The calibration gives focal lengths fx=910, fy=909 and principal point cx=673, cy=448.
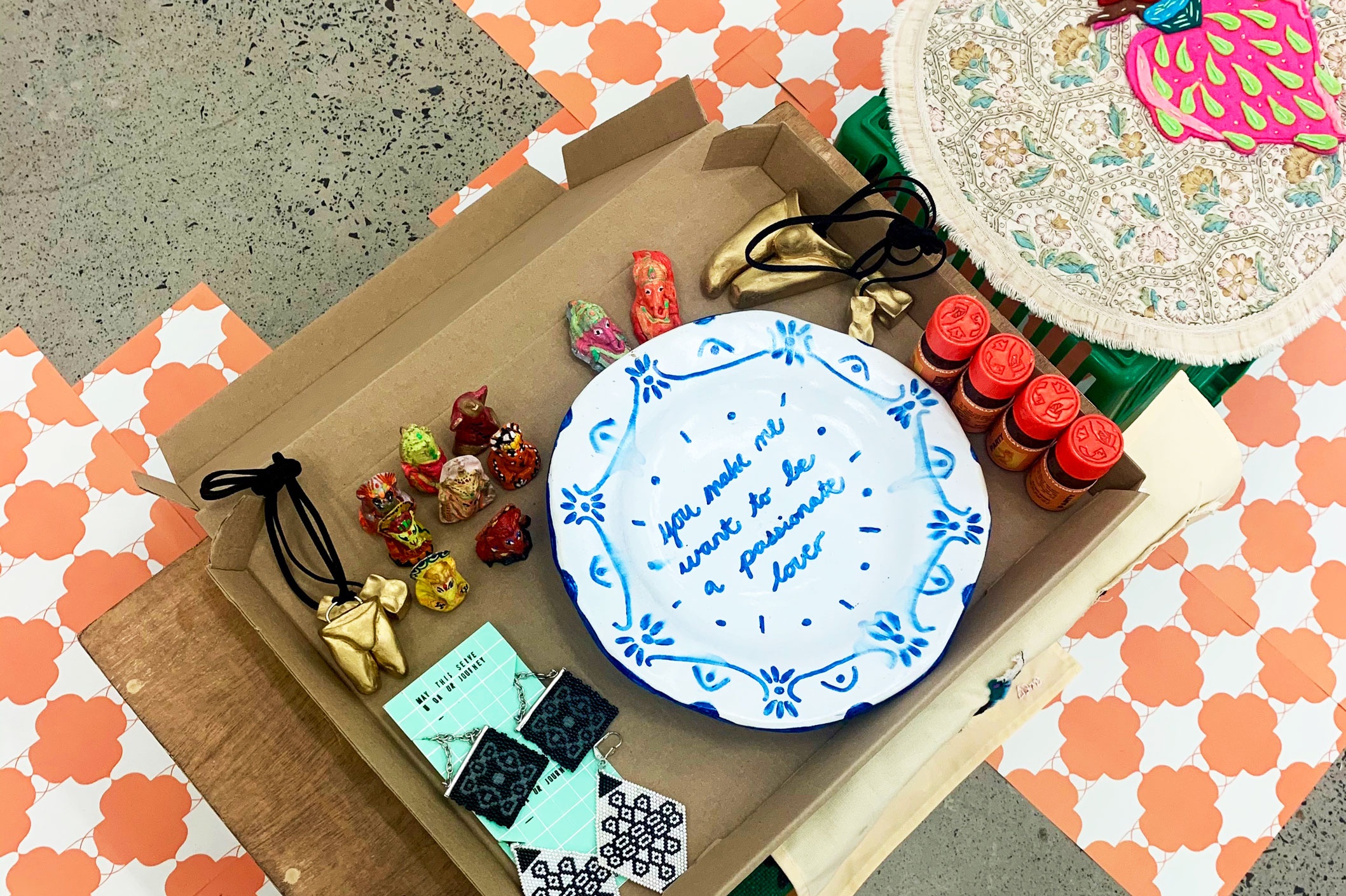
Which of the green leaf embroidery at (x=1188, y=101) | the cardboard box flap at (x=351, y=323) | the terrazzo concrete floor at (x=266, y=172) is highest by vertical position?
the terrazzo concrete floor at (x=266, y=172)

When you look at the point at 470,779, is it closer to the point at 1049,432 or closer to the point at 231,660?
the point at 231,660

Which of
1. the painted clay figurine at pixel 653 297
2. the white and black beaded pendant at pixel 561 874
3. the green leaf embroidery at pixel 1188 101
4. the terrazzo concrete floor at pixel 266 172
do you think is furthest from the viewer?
the terrazzo concrete floor at pixel 266 172

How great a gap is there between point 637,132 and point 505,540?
1.53ft

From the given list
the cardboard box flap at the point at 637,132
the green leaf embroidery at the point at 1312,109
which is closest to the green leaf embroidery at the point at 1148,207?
the green leaf embroidery at the point at 1312,109

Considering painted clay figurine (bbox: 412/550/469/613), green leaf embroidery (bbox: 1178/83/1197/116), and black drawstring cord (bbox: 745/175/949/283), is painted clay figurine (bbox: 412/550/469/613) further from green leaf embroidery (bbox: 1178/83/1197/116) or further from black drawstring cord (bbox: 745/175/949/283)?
green leaf embroidery (bbox: 1178/83/1197/116)

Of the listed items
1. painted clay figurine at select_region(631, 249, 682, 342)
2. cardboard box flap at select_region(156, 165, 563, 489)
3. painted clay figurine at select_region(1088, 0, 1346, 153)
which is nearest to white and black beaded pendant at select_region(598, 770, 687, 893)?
painted clay figurine at select_region(631, 249, 682, 342)

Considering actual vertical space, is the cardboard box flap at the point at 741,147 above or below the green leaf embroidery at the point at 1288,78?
above

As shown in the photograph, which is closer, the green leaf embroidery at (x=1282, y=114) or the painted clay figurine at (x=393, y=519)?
the painted clay figurine at (x=393, y=519)

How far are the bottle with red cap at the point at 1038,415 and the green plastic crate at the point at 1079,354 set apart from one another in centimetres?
19

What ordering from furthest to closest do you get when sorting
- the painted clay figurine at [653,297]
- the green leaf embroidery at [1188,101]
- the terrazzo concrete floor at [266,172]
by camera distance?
the terrazzo concrete floor at [266,172], the green leaf embroidery at [1188,101], the painted clay figurine at [653,297]

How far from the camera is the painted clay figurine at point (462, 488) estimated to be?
839 millimetres

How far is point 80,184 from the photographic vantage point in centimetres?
135

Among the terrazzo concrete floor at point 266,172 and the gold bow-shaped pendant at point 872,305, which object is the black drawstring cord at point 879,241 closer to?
the gold bow-shaped pendant at point 872,305

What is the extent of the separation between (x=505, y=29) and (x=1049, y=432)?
1076mm
